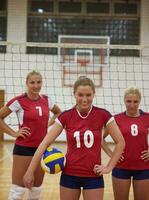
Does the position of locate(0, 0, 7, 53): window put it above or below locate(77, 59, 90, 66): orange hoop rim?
above

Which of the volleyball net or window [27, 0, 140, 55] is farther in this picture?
window [27, 0, 140, 55]

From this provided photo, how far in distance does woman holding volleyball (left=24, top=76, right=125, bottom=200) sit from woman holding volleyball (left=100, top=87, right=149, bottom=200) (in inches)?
25.9

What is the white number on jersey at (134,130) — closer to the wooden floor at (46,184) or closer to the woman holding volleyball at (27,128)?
the woman holding volleyball at (27,128)

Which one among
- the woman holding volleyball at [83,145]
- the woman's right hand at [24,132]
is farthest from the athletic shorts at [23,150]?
the woman holding volleyball at [83,145]

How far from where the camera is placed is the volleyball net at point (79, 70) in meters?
12.1

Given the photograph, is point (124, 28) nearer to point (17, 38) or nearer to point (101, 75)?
point (101, 75)

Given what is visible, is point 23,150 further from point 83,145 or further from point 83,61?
point 83,61

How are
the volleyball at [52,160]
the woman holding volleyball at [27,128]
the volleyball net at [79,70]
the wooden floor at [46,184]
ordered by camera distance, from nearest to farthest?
1. the volleyball at [52,160]
2. the woman holding volleyball at [27,128]
3. the wooden floor at [46,184]
4. the volleyball net at [79,70]

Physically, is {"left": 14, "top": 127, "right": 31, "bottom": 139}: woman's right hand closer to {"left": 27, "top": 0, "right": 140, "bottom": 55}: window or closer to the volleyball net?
the volleyball net

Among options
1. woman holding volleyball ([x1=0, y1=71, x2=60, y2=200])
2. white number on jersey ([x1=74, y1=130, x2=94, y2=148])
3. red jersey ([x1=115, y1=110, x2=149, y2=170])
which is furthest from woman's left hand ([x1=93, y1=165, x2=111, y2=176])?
woman holding volleyball ([x1=0, y1=71, x2=60, y2=200])

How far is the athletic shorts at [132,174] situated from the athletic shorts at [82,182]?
0.75m

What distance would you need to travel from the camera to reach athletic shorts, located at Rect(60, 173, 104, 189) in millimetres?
2807

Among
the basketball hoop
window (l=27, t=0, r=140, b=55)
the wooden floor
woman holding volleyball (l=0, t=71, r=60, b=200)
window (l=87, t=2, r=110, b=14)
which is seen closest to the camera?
woman holding volleyball (l=0, t=71, r=60, b=200)

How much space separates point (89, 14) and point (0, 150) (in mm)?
5336
